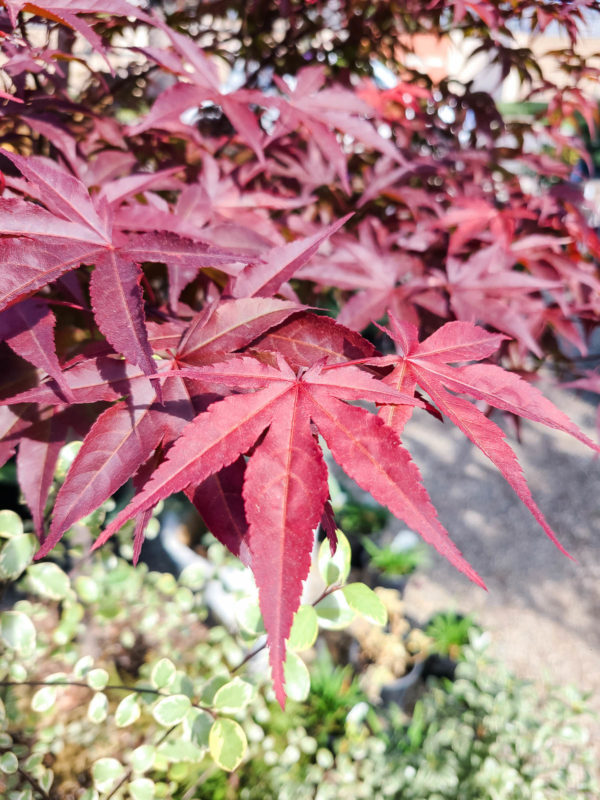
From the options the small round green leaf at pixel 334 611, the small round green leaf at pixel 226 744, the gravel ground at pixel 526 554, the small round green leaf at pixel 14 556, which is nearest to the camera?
the small round green leaf at pixel 226 744

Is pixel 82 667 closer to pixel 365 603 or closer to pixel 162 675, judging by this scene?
pixel 162 675

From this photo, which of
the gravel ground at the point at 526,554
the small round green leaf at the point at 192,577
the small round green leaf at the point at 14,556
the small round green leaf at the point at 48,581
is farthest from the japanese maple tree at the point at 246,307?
the gravel ground at the point at 526,554

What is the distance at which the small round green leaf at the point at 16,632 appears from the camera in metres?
0.94

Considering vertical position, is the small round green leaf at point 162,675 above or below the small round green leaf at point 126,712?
above

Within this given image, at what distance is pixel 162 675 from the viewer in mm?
913

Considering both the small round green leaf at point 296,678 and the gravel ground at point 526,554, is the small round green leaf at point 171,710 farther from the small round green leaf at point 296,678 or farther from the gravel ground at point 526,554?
the gravel ground at point 526,554

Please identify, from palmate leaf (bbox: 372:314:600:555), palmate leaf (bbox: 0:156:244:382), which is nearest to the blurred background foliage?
palmate leaf (bbox: 372:314:600:555)

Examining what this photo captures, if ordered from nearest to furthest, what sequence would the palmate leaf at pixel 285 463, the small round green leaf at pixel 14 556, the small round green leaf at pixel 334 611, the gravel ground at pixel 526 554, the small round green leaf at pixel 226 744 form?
the palmate leaf at pixel 285 463, the small round green leaf at pixel 226 744, the small round green leaf at pixel 334 611, the small round green leaf at pixel 14 556, the gravel ground at pixel 526 554

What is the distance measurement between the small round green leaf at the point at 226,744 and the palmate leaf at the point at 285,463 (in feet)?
1.41

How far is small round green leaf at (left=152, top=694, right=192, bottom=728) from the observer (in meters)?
0.81

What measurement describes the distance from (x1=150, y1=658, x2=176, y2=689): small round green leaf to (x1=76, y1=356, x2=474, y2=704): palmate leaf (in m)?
0.53

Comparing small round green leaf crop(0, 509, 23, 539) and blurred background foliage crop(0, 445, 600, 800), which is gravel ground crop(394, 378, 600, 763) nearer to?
blurred background foliage crop(0, 445, 600, 800)

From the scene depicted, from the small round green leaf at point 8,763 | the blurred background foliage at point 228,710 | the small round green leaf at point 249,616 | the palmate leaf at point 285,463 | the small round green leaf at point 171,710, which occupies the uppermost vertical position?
the palmate leaf at point 285,463

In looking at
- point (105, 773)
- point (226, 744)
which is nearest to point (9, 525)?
point (105, 773)
